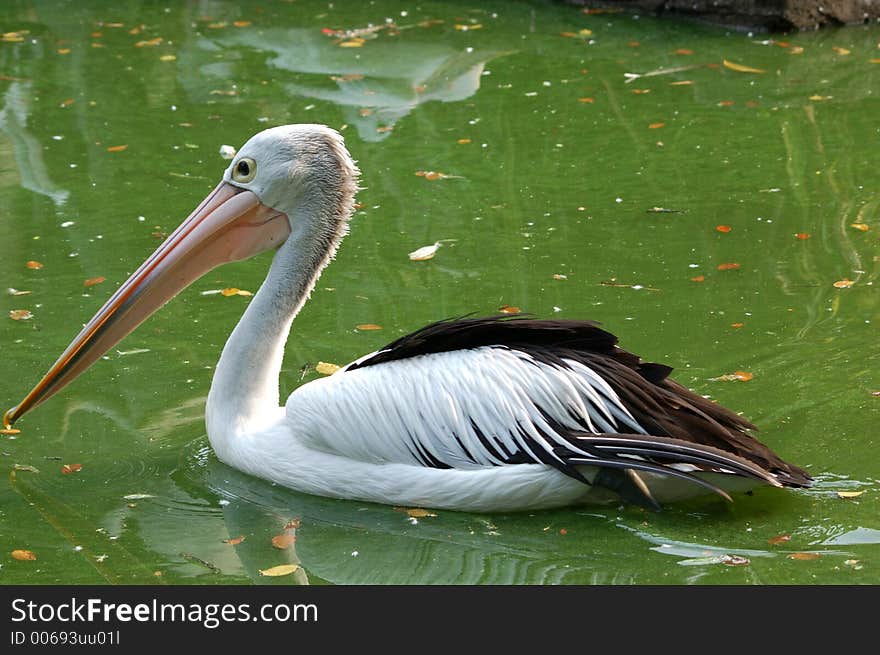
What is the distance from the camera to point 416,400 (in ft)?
12.4

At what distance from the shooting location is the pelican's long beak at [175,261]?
4.12m

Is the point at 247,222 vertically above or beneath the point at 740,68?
above

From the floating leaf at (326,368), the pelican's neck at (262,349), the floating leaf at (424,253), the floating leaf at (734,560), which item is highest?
the pelican's neck at (262,349)

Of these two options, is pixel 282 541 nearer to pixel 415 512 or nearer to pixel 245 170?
pixel 415 512

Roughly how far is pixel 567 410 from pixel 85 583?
53.6 inches

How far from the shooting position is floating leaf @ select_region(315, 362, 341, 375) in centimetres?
469

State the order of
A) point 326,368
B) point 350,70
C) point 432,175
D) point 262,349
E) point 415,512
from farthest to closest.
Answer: point 350,70
point 432,175
point 326,368
point 262,349
point 415,512

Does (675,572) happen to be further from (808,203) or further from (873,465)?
(808,203)

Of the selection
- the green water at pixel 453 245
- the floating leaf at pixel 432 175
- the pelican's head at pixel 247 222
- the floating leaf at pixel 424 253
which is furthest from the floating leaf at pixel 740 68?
the pelican's head at pixel 247 222

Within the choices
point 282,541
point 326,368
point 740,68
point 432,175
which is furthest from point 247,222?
point 740,68

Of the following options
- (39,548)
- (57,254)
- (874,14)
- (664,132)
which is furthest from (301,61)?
(39,548)

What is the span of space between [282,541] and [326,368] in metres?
1.09

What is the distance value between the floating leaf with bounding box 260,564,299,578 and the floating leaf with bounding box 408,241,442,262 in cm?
227

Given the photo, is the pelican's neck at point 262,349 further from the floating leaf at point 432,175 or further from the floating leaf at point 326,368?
the floating leaf at point 432,175
